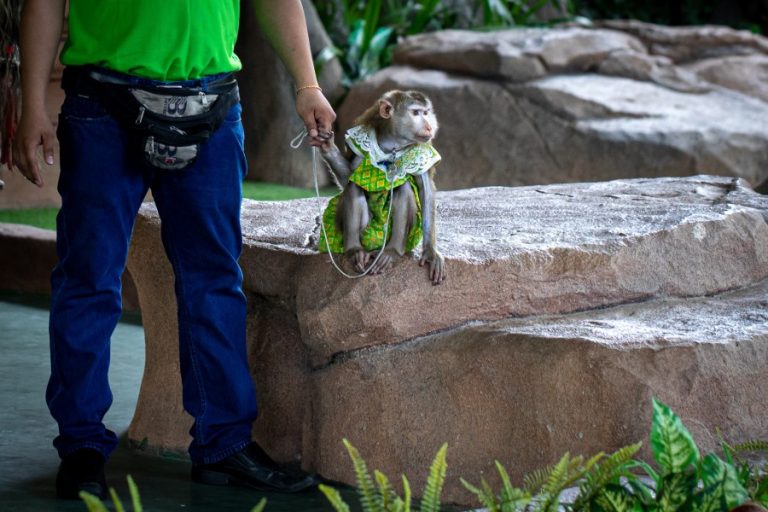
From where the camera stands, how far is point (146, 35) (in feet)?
9.32

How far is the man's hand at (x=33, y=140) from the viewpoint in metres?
2.85

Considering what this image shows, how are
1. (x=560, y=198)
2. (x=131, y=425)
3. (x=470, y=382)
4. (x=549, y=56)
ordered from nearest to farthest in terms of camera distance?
(x=470, y=382), (x=131, y=425), (x=560, y=198), (x=549, y=56)

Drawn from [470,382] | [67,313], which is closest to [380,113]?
[470,382]

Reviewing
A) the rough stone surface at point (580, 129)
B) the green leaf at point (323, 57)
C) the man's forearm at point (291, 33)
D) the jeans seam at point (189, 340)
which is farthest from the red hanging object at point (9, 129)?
the green leaf at point (323, 57)

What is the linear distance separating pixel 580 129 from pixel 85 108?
6.24m

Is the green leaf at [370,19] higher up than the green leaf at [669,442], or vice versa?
the green leaf at [370,19]

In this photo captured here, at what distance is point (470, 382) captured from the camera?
126 inches

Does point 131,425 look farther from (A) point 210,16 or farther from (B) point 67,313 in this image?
(A) point 210,16

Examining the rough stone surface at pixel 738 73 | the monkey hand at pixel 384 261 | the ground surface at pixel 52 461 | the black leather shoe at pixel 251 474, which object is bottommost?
the ground surface at pixel 52 461

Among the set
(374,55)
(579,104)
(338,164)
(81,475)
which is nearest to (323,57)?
(374,55)

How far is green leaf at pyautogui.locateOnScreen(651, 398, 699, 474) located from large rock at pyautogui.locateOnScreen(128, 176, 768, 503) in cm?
77

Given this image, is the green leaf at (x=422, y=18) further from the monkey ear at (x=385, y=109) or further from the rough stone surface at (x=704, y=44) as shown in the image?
the monkey ear at (x=385, y=109)

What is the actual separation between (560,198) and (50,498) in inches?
87.4

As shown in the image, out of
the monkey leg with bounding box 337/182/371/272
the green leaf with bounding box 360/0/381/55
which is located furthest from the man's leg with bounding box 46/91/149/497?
the green leaf with bounding box 360/0/381/55
